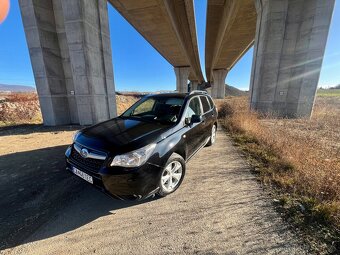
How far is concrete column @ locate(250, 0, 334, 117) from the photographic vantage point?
986 cm

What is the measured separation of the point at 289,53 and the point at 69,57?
44.2 feet

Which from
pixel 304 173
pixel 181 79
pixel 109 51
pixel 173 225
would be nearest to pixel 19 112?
pixel 109 51

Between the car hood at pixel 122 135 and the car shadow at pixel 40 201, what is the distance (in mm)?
1026

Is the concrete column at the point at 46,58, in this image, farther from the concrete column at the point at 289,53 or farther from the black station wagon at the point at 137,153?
the concrete column at the point at 289,53

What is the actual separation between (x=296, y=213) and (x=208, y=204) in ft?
4.18

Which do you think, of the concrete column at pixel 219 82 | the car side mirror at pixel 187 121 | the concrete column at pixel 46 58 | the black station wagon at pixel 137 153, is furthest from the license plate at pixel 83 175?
the concrete column at pixel 219 82

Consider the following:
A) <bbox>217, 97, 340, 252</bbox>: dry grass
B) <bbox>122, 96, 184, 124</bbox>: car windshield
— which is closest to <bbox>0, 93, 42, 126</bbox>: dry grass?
<bbox>122, 96, 184, 124</bbox>: car windshield

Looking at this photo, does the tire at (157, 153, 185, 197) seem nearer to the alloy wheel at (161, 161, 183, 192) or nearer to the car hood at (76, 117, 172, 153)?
the alloy wheel at (161, 161, 183, 192)

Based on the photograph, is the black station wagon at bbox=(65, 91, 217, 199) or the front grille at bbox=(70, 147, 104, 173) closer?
the black station wagon at bbox=(65, 91, 217, 199)

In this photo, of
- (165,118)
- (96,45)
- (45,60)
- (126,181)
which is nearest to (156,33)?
(96,45)

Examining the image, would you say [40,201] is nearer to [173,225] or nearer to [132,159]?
[132,159]

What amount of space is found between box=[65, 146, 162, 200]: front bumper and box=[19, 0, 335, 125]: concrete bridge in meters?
6.98

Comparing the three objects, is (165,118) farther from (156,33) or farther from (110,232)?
(156,33)

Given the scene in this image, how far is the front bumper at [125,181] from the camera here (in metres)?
2.27
